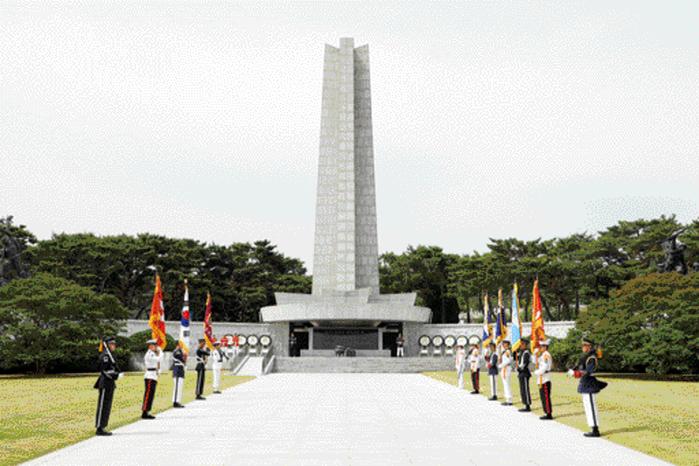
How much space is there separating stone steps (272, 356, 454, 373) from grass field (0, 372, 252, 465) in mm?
15269

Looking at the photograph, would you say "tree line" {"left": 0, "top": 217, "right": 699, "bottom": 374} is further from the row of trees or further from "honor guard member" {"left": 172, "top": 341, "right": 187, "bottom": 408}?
"honor guard member" {"left": 172, "top": 341, "right": 187, "bottom": 408}

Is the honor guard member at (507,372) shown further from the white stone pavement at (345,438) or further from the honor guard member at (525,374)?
the honor guard member at (525,374)

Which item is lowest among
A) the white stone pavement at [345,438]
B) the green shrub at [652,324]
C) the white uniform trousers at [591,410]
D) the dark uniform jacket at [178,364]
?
the white stone pavement at [345,438]

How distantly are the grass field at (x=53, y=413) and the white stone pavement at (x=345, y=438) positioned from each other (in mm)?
555

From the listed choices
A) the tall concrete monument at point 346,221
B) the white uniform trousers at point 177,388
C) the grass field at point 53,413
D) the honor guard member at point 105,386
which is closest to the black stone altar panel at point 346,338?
the tall concrete monument at point 346,221

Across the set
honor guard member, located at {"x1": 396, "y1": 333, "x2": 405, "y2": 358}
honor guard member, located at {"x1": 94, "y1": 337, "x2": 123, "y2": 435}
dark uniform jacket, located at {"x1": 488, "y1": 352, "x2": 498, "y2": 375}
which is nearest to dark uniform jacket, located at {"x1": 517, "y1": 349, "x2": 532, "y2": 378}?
dark uniform jacket, located at {"x1": 488, "y1": 352, "x2": 498, "y2": 375}

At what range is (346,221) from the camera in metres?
52.8

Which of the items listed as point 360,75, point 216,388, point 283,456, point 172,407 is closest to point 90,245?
point 360,75

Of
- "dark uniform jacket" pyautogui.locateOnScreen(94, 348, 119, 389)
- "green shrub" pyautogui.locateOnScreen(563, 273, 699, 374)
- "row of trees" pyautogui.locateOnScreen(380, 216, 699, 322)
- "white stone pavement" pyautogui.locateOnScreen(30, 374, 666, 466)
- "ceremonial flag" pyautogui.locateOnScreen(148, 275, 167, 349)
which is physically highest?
"row of trees" pyautogui.locateOnScreen(380, 216, 699, 322)

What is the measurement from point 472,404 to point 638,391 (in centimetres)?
893

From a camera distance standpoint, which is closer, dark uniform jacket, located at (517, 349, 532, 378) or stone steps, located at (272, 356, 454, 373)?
dark uniform jacket, located at (517, 349, 532, 378)

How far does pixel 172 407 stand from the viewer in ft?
61.7

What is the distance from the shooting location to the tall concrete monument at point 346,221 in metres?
52.6

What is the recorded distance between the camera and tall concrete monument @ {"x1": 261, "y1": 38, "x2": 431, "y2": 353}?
5262 centimetres
